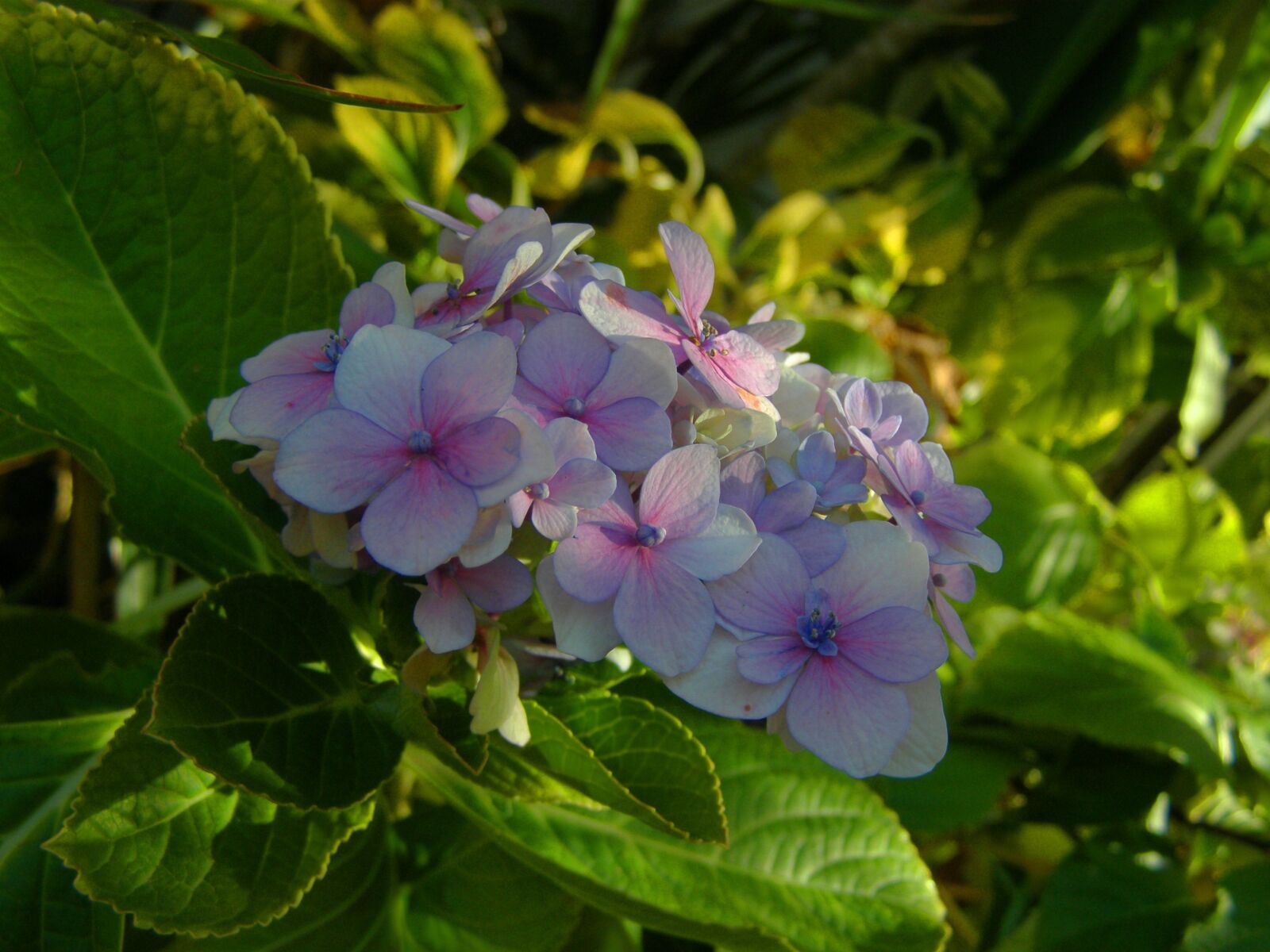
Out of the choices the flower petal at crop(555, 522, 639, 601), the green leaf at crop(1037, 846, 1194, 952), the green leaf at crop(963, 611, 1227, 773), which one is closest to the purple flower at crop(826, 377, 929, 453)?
the flower petal at crop(555, 522, 639, 601)

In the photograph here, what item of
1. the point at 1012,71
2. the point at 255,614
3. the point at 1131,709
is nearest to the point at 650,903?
the point at 255,614

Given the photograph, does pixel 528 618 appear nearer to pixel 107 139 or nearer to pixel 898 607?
pixel 898 607

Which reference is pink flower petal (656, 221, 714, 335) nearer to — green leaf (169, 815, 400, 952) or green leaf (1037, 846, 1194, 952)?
green leaf (169, 815, 400, 952)

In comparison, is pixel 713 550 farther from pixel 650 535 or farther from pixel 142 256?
pixel 142 256

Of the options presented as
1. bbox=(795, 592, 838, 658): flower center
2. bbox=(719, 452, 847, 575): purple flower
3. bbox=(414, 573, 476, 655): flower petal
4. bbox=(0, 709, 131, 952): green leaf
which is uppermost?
bbox=(719, 452, 847, 575): purple flower

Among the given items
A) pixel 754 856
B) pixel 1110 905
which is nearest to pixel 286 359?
pixel 754 856

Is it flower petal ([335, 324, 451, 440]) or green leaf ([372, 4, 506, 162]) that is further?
green leaf ([372, 4, 506, 162])

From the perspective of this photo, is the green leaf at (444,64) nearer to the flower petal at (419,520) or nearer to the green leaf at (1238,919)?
the flower petal at (419,520)
